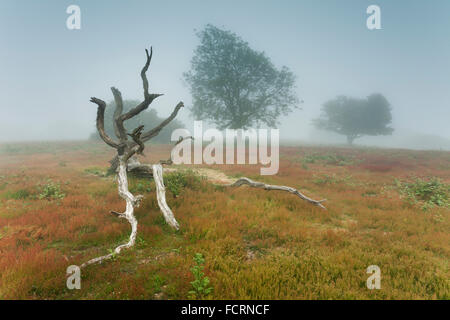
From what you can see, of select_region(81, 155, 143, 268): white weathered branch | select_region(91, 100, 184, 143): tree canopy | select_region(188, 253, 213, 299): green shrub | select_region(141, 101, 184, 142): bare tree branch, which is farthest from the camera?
select_region(91, 100, 184, 143): tree canopy

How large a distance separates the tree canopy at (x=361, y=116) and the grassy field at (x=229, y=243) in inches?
2018

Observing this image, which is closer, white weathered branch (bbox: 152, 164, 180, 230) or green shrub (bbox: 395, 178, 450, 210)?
white weathered branch (bbox: 152, 164, 180, 230)

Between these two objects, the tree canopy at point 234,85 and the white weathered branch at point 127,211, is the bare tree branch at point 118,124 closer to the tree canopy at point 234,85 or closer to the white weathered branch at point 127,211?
the white weathered branch at point 127,211

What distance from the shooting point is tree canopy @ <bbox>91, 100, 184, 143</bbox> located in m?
42.1

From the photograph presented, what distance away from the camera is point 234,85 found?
98.1 ft

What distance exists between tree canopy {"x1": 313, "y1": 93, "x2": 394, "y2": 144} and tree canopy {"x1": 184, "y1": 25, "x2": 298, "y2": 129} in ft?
102

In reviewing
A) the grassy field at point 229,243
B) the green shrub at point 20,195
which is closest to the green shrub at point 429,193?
the grassy field at point 229,243

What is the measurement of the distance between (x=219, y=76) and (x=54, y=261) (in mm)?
28950

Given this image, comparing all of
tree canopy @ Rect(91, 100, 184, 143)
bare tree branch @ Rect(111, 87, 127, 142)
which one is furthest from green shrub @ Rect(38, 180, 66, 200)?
tree canopy @ Rect(91, 100, 184, 143)

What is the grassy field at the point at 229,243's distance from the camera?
337 cm

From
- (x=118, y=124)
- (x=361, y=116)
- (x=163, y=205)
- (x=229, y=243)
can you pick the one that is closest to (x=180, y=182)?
(x=163, y=205)

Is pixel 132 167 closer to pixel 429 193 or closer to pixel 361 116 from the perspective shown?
pixel 429 193

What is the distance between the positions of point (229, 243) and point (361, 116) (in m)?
60.0

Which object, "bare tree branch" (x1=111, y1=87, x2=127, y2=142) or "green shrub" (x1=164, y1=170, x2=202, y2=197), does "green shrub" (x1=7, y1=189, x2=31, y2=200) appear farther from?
"green shrub" (x1=164, y1=170, x2=202, y2=197)
